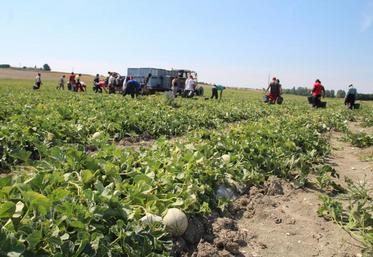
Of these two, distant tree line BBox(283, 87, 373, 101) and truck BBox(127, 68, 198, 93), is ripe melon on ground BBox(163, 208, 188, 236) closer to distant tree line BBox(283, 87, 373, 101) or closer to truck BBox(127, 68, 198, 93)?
truck BBox(127, 68, 198, 93)

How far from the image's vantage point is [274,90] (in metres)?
22.7

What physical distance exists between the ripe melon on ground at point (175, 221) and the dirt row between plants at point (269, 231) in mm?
110

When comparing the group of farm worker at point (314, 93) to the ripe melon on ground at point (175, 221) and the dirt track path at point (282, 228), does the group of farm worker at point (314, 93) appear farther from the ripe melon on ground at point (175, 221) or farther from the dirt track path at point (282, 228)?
the ripe melon on ground at point (175, 221)

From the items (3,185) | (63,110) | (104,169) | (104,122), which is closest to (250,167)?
(104,169)

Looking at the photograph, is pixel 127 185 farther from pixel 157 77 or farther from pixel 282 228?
pixel 157 77

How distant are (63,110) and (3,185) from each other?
769 cm

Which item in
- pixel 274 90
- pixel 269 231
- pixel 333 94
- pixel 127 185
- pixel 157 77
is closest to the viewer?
pixel 127 185

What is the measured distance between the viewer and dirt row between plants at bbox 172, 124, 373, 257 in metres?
3.69


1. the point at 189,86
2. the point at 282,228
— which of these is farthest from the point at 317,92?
the point at 282,228

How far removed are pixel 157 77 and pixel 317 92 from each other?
44.2ft

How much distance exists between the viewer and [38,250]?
249 cm

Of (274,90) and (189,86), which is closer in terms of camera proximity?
(274,90)

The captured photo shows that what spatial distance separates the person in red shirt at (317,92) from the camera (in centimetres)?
2112

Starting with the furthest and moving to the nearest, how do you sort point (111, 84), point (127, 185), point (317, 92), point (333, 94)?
point (333, 94) < point (111, 84) < point (317, 92) < point (127, 185)
